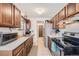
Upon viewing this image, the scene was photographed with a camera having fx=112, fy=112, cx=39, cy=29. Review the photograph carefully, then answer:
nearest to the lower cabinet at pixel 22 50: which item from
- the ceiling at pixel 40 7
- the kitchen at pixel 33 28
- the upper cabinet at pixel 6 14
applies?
the kitchen at pixel 33 28

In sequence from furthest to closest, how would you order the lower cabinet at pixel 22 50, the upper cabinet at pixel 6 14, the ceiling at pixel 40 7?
the ceiling at pixel 40 7, the lower cabinet at pixel 22 50, the upper cabinet at pixel 6 14

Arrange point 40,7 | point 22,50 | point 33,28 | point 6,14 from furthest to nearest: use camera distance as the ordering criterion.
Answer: point 33,28 < point 40,7 < point 22,50 < point 6,14

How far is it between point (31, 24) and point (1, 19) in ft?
18.6

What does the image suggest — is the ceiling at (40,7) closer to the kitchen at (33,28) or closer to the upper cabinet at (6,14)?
the kitchen at (33,28)

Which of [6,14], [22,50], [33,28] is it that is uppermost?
[6,14]

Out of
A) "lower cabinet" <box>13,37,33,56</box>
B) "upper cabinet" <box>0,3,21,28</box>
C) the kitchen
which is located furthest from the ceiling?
"lower cabinet" <box>13,37,33,56</box>

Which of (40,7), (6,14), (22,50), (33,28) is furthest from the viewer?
(33,28)

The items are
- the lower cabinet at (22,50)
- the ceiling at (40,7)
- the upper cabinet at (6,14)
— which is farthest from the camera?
the ceiling at (40,7)

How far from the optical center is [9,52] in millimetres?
2100

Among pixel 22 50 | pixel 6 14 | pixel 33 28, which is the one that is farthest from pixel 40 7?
pixel 33 28

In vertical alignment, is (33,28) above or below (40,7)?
below

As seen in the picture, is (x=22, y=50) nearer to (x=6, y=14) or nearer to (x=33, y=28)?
(x=6, y=14)

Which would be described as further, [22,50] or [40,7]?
[40,7]

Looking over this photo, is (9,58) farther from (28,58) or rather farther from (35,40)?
(35,40)
